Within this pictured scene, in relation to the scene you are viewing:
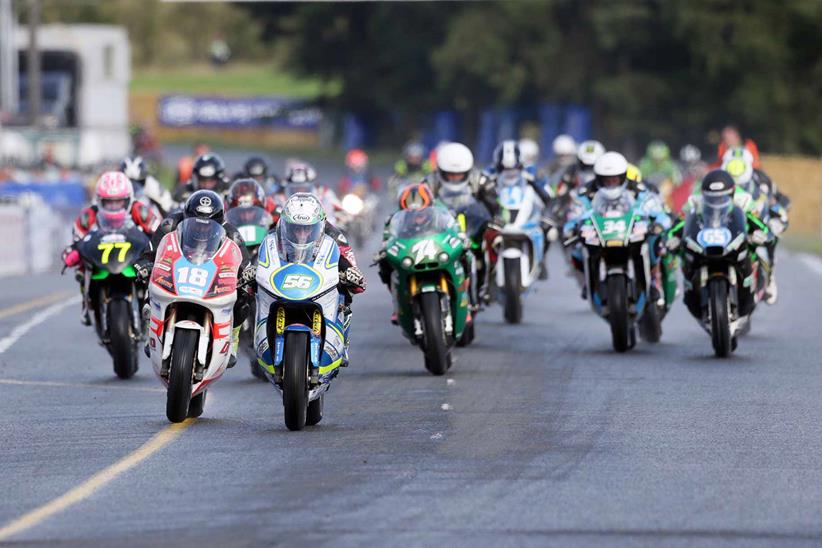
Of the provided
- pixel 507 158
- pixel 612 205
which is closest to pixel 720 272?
pixel 612 205

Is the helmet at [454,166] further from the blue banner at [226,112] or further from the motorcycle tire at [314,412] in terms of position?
the blue banner at [226,112]

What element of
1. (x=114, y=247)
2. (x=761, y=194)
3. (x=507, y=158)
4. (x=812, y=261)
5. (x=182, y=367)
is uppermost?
(x=507, y=158)

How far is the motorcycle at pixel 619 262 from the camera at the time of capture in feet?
57.6

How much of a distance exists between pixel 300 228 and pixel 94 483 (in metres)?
2.71

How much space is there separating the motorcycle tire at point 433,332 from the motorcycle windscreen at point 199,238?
9.16 feet

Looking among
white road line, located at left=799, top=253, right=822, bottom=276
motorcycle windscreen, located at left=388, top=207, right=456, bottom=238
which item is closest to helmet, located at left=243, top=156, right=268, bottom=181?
motorcycle windscreen, located at left=388, top=207, right=456, bottom=238

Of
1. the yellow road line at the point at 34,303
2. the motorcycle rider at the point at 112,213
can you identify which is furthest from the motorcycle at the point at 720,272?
the yellow road line at the point at 34,303

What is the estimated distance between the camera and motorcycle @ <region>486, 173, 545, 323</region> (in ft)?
67.4

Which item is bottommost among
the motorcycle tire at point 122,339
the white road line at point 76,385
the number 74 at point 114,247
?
the white road line at point 76,385

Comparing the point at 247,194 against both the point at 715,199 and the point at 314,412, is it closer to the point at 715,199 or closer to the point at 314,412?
the point at 715,199

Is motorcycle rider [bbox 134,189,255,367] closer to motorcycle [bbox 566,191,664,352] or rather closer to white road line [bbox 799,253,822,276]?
motorcycle [bbox 566,191,664,352]

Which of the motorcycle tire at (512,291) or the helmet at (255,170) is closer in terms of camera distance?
the helmet at (255,170)

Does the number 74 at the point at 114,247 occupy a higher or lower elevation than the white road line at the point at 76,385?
higher

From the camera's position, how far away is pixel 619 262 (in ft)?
58.2
